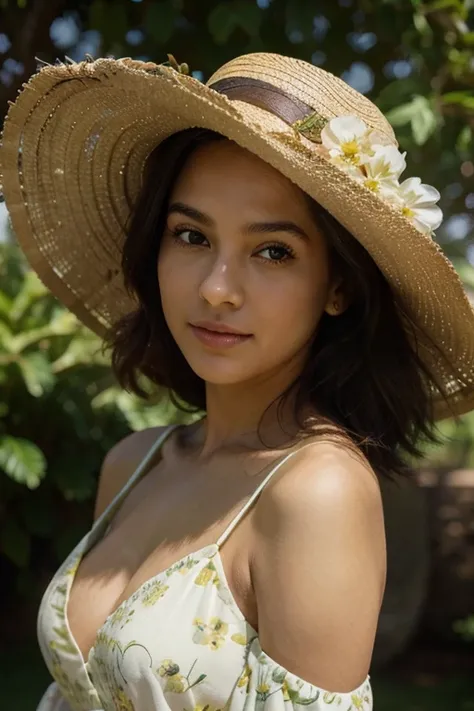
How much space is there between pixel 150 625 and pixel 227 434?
1.54 feet

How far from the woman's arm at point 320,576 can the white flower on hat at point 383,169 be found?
1.55ft

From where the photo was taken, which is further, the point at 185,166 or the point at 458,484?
the point at 458,484

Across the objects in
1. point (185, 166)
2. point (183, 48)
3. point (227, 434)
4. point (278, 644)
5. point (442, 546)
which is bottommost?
point (442, 546)

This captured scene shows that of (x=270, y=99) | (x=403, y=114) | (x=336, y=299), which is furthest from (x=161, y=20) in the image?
(x=336, y=299)

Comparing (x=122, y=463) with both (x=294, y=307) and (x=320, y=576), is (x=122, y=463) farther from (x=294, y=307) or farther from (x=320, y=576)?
(x=320, y=576)

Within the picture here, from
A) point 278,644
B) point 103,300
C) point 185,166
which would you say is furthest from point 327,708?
point 103,300

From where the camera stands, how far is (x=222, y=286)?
5.25 ft

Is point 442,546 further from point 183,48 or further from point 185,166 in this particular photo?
point 185,166

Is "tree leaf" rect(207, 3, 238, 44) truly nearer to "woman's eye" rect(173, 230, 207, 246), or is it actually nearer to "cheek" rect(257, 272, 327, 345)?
"woman's eye" rect(173, 230, 207, 246)

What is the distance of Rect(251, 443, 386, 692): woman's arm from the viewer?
1.42 m

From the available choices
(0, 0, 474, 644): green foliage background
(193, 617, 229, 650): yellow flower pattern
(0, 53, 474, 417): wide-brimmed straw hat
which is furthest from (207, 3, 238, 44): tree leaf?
(193, 617, 229, 650): yellow flower pattern

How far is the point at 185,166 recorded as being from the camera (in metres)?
1.79

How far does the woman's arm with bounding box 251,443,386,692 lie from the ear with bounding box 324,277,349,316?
350mm

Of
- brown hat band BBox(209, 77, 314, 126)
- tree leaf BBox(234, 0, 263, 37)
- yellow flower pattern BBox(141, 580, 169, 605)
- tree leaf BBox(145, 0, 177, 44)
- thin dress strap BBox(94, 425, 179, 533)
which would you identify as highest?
tree leaf BBox(145, 0, 177, 44)
